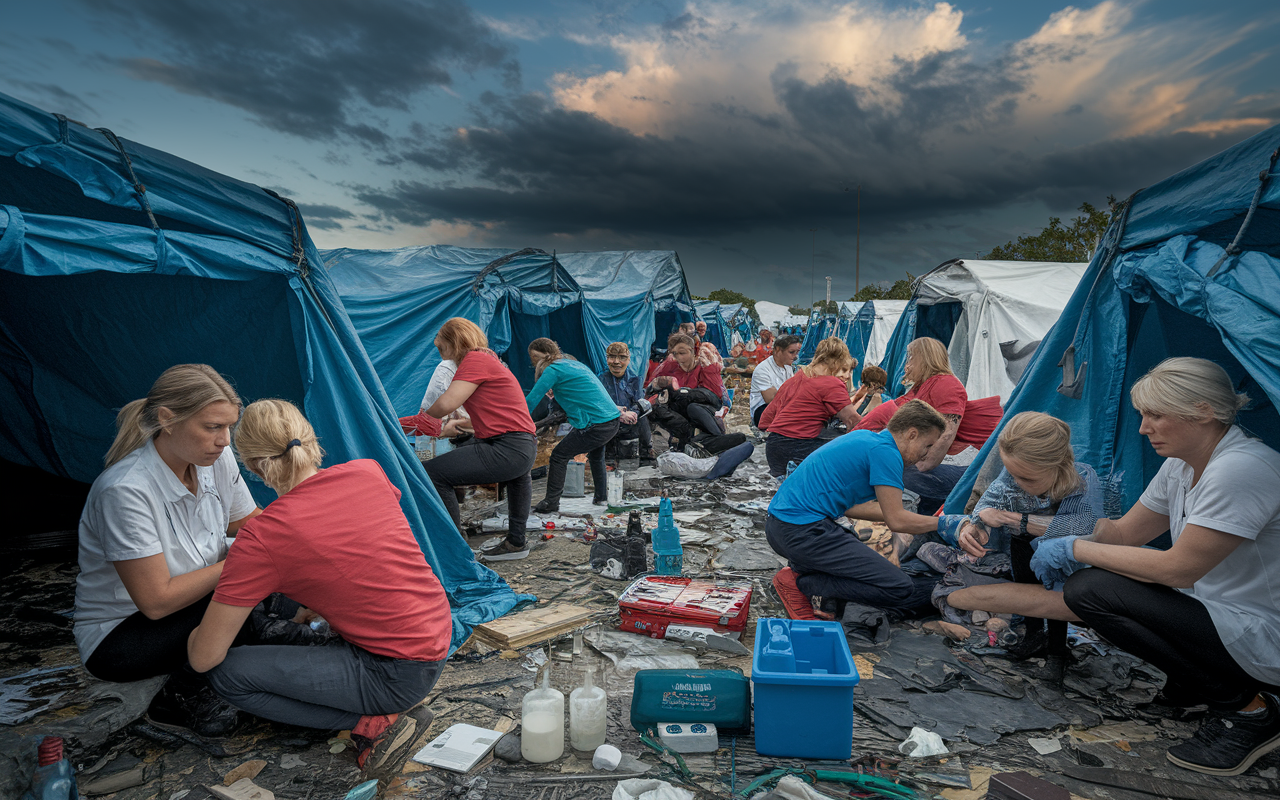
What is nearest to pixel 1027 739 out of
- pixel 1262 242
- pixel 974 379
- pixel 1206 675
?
pixel 1206 675

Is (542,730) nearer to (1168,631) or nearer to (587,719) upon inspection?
(587,719)

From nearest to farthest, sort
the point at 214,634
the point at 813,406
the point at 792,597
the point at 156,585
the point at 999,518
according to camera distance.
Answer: the point at 214,634 < the point at 156,585 < the point at 999,518 < the point at 792,597 < the point at 813,406

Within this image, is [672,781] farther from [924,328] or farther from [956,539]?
[924,328]

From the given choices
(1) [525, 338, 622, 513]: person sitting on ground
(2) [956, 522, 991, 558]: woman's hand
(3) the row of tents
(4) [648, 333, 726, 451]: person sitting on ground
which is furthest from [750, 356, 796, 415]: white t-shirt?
(2) [956, 522, 991, 558]: woman's hand

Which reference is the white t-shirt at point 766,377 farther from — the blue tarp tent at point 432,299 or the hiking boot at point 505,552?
the hiking boot at point 505,552

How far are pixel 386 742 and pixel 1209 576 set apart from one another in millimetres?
3526

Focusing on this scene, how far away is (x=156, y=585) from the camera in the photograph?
2619 mm

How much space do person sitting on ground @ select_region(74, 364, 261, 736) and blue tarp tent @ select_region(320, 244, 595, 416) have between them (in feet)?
14.9

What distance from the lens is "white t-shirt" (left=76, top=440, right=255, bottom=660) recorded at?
2.59m

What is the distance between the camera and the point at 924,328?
10836 mm

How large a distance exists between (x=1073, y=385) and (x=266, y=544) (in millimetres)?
4370

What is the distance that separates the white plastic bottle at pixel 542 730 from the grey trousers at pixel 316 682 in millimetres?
469

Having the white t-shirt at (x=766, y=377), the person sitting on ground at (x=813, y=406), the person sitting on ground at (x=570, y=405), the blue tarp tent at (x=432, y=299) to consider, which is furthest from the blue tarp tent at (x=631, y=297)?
the person sitting on ground at (x=813, y=406)

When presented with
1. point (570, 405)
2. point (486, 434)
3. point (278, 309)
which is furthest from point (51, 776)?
point (570, 405)
